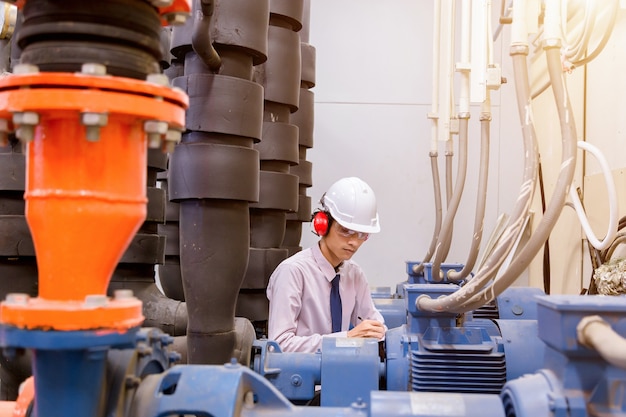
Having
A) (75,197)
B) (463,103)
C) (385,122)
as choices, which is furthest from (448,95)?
(75,197)

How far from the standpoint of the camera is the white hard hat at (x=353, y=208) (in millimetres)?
2164

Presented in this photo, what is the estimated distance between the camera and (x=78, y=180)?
1.95 feet

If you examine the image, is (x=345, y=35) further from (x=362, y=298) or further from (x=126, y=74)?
(x=126, y=74)

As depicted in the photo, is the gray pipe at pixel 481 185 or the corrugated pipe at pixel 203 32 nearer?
the corrugated pipe at pixel 203 32

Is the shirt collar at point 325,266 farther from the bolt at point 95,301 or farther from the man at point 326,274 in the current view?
the bolt at point 95,301

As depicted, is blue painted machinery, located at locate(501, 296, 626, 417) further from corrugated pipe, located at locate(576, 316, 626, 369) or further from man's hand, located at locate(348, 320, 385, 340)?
man's hand, located at locate(348, 320, 385, 340)

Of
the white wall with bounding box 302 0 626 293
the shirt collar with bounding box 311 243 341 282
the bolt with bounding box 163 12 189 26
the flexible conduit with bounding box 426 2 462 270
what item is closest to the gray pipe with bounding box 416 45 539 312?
the bolt with bounding box 163 12 189 26

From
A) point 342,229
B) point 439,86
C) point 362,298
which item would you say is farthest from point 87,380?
point 439,86

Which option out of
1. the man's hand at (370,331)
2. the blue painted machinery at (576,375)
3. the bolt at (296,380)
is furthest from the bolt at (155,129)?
the man's hand at (370,331)

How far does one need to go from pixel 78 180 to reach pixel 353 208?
5.30 feet

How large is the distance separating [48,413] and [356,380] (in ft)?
A: 2.68

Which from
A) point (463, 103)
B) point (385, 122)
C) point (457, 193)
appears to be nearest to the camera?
point (463, 103)

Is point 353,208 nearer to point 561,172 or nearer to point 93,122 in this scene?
point 561,172

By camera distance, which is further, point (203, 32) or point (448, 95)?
point (448, 95)
